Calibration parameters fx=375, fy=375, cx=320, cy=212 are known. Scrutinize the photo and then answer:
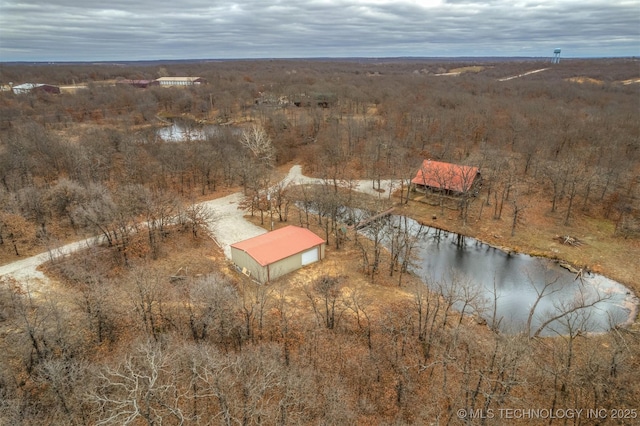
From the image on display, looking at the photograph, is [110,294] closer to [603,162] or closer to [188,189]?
[188,189]

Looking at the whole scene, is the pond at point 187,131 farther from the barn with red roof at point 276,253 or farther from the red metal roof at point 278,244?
the barn with red roof at point 276,253

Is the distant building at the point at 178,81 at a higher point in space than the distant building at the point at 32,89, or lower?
higher

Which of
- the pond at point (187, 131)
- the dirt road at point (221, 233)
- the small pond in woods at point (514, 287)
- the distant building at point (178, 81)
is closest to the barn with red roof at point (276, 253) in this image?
the dirt road at point (221, 233)

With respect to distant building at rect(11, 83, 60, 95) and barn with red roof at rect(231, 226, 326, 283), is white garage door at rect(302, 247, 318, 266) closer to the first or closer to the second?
barn with red roof at rect(231, 226, 326, 283)

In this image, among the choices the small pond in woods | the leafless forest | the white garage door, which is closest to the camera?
the leafless forest

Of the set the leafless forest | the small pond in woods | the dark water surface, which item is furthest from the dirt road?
the dark water surface

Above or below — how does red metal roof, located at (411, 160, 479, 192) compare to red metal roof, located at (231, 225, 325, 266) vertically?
above
